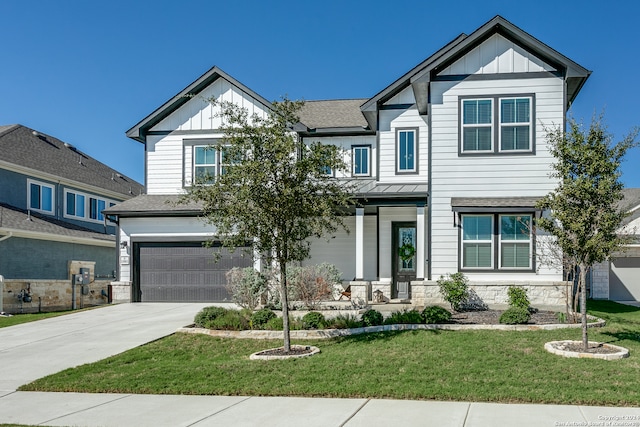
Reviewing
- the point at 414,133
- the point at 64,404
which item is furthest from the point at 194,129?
the point at 64,404

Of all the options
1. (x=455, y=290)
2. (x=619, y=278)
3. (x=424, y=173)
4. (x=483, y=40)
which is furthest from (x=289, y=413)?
(x=619, y=278)

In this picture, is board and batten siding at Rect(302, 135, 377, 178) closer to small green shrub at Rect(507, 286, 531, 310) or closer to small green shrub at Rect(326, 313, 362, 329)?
small green shrub at Rect(507, 286, 531, 310)

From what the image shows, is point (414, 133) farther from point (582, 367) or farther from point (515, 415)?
point (515, 415)

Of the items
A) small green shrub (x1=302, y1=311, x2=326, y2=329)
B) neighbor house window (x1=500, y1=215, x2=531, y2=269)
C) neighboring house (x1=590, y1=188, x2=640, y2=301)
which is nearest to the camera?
small green shrub (x1=302, y1=311, x2=326, y2=329)

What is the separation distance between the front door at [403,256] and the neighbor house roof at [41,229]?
1290 cm

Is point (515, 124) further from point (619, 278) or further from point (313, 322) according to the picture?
point (619, 278)

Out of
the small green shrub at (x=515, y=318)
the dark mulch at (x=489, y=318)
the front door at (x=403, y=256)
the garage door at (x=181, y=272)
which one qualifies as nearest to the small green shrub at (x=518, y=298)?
the dark mulch at (x=489, y=318)

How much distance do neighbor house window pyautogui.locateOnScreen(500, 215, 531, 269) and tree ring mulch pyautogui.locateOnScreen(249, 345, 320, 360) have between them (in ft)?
23.2

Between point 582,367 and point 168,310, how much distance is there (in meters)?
12.3

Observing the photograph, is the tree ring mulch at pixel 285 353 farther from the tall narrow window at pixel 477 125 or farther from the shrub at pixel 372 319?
the tall narrow window at pixel 477 125

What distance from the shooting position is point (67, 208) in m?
27.8

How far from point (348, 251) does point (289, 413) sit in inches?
550

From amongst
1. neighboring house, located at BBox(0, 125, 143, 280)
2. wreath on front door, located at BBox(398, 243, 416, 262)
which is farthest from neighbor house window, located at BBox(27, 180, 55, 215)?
wreath on front door, located at BBox(398, 243, 416, 262)

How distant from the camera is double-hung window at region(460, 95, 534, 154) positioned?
1727 centimetres
